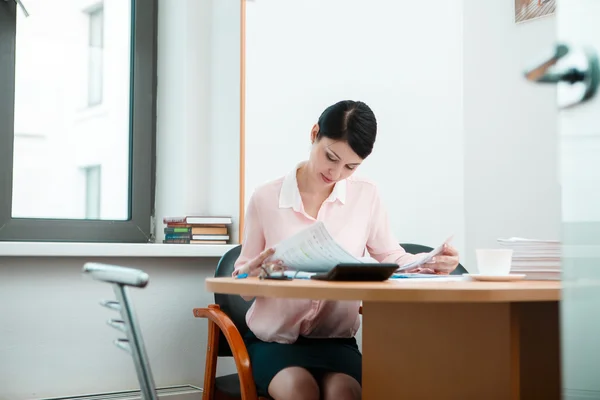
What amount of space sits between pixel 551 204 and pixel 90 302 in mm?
1875

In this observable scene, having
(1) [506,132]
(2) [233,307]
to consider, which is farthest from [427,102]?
(2) [233,307]

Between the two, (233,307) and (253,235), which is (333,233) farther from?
(233,307)

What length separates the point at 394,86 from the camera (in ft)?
10.8

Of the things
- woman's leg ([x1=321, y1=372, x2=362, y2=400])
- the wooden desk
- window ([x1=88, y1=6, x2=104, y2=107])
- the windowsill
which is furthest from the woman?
window ([x1=88, y1=6, x2=104, y2=107])

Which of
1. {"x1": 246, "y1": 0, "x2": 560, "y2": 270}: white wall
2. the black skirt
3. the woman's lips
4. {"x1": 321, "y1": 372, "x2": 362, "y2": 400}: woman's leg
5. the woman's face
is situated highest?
{"x1": 246, "y1": 0, "x2": 560, "y2": 270}: white wall

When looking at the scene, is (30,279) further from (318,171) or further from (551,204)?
(551,204)

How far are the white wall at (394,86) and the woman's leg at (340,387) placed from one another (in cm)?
136

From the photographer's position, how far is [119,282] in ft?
3.99

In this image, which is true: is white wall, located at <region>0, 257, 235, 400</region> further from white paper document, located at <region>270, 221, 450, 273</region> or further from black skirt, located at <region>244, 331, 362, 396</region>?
white paper document, located at <region>270, 221, 450, 273</region>

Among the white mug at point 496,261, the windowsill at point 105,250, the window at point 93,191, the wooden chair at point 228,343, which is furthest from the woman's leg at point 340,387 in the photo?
the window at point 93,191

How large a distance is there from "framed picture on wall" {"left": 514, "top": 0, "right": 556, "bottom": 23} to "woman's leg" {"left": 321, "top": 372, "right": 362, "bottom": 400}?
5.66ft

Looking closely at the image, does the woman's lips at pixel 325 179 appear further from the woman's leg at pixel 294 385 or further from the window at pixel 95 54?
the window at pixel 95 54

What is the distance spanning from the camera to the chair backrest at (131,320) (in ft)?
3.92

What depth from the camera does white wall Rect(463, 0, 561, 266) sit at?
2803mm
